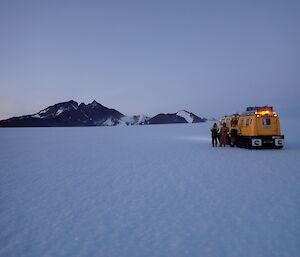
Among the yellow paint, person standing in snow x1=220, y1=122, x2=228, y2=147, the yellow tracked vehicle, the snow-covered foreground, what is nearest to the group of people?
person standing in snow x1=220, y1=122, x2=228, y2=147

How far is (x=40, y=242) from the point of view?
4117mm

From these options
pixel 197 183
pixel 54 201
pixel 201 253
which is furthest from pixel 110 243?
pixel 197 183

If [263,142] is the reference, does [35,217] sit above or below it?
below

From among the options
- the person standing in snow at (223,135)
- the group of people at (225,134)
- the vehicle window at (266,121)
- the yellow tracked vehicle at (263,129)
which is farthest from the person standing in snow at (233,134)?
the vehicle window at (266,121)

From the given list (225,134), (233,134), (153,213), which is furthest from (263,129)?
(153,213)

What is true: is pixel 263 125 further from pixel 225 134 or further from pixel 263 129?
pixel 225 134

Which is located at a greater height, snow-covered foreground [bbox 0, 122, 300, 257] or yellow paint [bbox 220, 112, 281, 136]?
yellow paint [bbox 220, 112, 281, 136]

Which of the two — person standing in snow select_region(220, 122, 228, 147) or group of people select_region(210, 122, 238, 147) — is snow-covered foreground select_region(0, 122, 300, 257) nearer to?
group of people select_region(210, 122, 238, 147)

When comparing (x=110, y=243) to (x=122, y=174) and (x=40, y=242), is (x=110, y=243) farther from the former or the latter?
(x=122, y=174)

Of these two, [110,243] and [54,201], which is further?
[54,201]

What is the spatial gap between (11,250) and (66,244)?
900 millimetres

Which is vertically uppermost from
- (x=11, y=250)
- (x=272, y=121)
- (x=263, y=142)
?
(x=272, y=121)

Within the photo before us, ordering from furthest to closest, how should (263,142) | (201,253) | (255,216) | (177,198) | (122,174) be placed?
(263,142) < (122,174) < (177,198) < (255,216) < (201,253)

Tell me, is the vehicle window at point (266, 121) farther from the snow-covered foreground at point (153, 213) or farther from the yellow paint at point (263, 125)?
the snow-covered foreground at point (153, 213)
